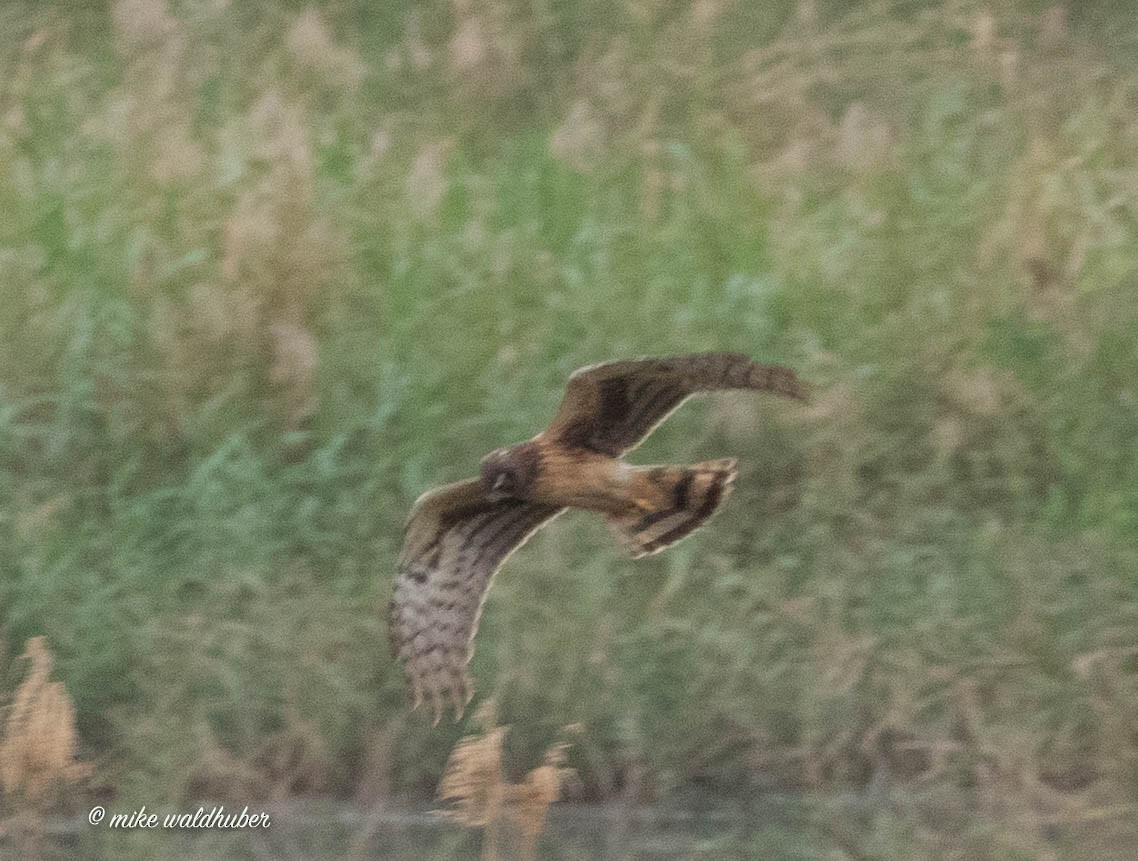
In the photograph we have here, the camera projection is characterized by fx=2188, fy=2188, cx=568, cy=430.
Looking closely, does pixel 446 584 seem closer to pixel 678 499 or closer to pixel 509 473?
pixel 509 473

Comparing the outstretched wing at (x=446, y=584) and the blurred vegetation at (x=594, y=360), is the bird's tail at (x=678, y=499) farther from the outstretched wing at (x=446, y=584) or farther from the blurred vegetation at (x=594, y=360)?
the blurred vegetation at (x=594, y=360)

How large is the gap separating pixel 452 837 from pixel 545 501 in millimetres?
1313

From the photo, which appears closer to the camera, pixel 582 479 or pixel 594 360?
pixel 582 479

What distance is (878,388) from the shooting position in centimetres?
620

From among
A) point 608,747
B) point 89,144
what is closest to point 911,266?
point 608,747

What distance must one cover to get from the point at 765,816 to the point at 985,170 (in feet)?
8.19

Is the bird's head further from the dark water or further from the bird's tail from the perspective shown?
the dark water

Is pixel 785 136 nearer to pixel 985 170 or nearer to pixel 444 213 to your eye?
pixel 985 170

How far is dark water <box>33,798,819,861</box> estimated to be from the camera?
205 inches

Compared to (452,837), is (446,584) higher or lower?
higher

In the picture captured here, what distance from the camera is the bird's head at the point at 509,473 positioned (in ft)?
14.0

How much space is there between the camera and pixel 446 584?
4609mm

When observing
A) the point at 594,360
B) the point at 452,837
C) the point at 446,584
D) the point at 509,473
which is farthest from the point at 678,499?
the point at 594,360

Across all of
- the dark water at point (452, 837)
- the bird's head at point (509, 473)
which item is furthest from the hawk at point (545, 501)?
the dark water at point (452, 837)
